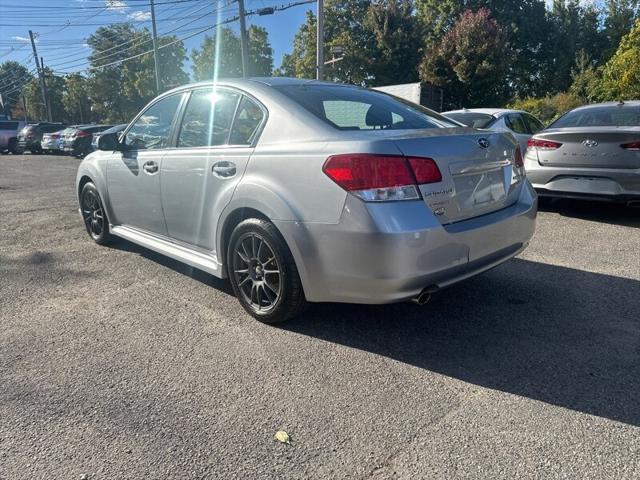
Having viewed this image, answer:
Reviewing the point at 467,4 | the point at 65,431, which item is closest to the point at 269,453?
the point at 65,431

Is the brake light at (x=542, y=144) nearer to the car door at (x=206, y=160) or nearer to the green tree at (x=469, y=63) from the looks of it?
the car door at (x=206, y=160)

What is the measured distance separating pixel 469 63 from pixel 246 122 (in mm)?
27833

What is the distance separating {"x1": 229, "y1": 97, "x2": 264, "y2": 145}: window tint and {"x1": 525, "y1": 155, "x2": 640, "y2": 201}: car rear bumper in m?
4.23

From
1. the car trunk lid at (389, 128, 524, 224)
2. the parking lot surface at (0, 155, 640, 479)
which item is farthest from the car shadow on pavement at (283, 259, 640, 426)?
the car trunk lid at (389, 128, 524, 224)

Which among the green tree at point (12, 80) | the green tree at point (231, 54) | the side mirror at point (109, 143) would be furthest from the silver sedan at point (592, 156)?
the green tree at point (12, 80)

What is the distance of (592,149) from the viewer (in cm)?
572

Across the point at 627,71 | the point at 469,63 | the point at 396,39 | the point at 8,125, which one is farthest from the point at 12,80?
the point at 627,71

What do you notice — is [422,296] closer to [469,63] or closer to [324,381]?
[324,381]

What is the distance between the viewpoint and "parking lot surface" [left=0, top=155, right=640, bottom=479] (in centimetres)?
204

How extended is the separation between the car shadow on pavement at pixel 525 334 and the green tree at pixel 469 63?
26914mm

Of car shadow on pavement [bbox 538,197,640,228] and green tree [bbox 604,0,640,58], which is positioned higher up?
green tree [bbox 604,0,640,58]

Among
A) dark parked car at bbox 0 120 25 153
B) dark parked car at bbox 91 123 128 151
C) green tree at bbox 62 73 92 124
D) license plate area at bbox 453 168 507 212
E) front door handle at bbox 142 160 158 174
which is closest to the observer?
license plate area at bbox 453 168 507 212

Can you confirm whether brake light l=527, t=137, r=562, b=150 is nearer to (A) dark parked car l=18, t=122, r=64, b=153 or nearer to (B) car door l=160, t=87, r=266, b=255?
(B) car door l=160, t=87, r=266, b=255

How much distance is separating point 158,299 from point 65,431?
5.40 feet
